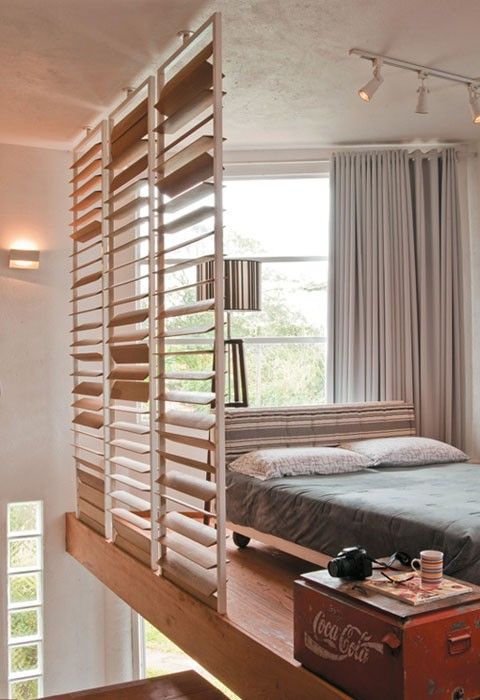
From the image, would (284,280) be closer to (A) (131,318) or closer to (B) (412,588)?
(A) (131,318)

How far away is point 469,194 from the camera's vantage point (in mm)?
5469

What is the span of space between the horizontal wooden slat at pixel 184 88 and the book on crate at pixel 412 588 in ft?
5.89

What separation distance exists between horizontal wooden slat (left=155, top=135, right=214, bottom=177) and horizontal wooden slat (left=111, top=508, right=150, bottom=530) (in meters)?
1.58

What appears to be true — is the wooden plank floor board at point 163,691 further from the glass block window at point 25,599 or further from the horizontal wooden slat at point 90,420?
the glass block window at point 25,599

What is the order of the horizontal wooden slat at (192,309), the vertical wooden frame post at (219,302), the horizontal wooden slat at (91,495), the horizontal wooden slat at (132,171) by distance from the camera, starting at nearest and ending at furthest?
the vertical wooden frame post at (219,302) < the horizontal wooden slat at (192,309) < the horizontal wooden slat at (132,171) < the horizontal wooden slat at (91,495)

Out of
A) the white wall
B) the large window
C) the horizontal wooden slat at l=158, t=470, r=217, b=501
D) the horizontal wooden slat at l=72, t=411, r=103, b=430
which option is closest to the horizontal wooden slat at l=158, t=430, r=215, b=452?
the horizontal wooden slat at l=158, t=470, r=217, b=501

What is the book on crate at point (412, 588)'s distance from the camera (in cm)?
214

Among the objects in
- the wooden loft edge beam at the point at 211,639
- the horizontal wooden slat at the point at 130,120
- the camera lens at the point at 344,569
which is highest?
the horizontal wooden slat at the point at 130,120

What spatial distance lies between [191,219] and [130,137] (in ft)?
3.28

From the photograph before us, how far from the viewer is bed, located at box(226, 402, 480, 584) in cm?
280

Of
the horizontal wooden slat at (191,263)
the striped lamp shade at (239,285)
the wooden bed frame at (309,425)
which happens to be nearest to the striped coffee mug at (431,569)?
the horizontal wooden slat at (191,263)

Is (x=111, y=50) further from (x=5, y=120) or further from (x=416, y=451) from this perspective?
(x=416, y=451)

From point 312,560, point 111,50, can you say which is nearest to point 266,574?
point 312,560

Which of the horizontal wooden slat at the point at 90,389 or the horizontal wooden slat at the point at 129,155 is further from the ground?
the horizontal wooden slat at the point at 129,155
